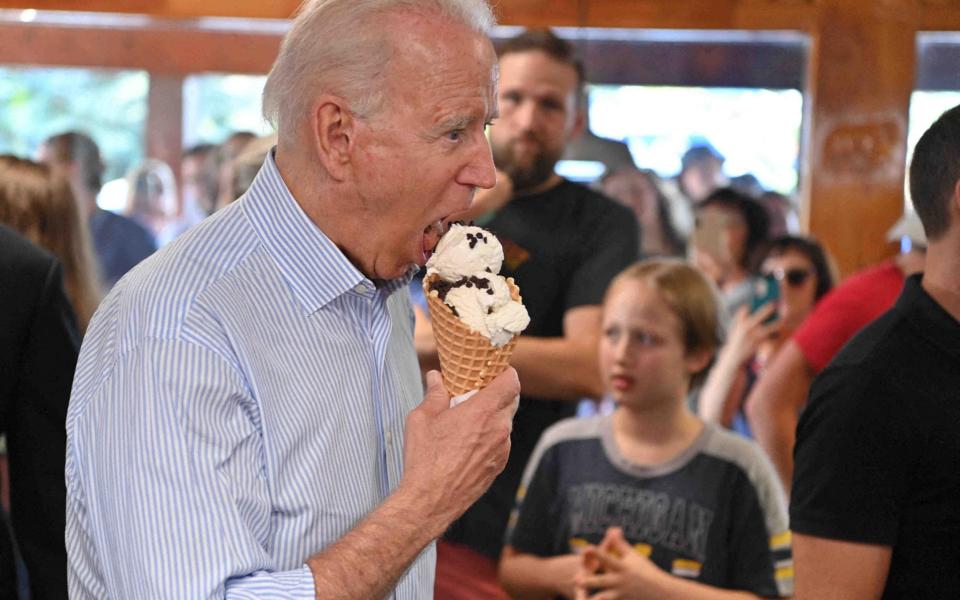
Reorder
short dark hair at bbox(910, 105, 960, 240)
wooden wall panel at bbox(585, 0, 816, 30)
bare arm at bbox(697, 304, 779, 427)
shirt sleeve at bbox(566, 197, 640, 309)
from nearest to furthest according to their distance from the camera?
short dark hair at bbox(910, 105, 960, 240)
shirt sleeve at bbox(566, 197, 640, 309)
bare arm at bbox(697, 304, 779, 427)
wooden wall panel at bbox(585, 0, 816, 30)

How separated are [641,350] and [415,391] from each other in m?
1.26

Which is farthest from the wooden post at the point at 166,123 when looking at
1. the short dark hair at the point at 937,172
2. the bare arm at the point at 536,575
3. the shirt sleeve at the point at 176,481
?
the shirt sleeve at the point at 176,481

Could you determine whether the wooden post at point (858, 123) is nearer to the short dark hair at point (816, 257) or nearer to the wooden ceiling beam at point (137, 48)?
the short dark hair at point (816, 257)

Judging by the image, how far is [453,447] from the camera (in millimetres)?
1593

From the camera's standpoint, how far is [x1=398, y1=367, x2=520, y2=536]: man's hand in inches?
61.8

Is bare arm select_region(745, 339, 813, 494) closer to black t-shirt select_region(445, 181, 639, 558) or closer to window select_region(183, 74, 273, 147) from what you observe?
black t-shirt select_region(445, 181, 639, 558)

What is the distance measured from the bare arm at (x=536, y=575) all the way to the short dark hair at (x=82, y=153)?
3.29 metres

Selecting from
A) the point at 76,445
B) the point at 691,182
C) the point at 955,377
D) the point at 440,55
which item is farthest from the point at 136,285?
the point at 691,182

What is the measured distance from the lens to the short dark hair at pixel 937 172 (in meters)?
2.14

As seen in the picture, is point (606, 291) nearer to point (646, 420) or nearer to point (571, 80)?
point (646, 420)

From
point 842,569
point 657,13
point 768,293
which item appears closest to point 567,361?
point 842,569

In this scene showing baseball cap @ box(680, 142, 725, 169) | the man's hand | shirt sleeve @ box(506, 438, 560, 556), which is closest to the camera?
the man's hand

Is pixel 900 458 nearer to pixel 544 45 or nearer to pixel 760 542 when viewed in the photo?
pixel 760 542

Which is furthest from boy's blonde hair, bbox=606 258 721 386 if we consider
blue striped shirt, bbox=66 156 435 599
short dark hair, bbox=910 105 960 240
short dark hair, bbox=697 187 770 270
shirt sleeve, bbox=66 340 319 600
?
short dark hair, bbox=697 187 770 270
